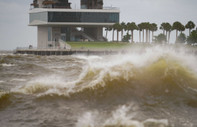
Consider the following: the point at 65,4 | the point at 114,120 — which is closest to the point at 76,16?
the point at 65,4

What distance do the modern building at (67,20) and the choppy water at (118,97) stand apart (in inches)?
3558

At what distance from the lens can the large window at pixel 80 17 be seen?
108375 mm

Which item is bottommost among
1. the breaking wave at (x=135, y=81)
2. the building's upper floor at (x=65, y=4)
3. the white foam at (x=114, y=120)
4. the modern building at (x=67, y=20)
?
the white foam at (x=114, y=120)

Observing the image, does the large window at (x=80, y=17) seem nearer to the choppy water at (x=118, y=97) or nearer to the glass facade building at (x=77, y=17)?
the glass facade building at (x=77, y=17)

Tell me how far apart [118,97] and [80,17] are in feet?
324

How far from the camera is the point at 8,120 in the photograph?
9.84 meters

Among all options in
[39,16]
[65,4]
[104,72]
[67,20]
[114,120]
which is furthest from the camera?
[65,4]

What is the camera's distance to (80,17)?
109188 millimetres

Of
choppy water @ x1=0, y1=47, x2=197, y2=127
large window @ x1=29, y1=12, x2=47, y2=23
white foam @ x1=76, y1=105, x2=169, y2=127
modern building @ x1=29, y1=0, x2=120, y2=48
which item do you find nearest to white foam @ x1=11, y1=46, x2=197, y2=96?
choppy water @ x1=0, y1=47, x2=197, y2=127

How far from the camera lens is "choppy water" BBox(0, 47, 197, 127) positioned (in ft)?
31.7

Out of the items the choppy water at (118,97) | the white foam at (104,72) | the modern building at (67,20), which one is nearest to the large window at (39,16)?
the modern building at (67,20)

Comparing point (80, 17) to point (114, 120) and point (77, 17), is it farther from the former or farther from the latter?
point (114, 120)

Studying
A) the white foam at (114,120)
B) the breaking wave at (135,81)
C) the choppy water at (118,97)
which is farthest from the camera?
the breaking wave at (135,81)

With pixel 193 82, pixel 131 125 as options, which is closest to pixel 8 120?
pixel 131 125
